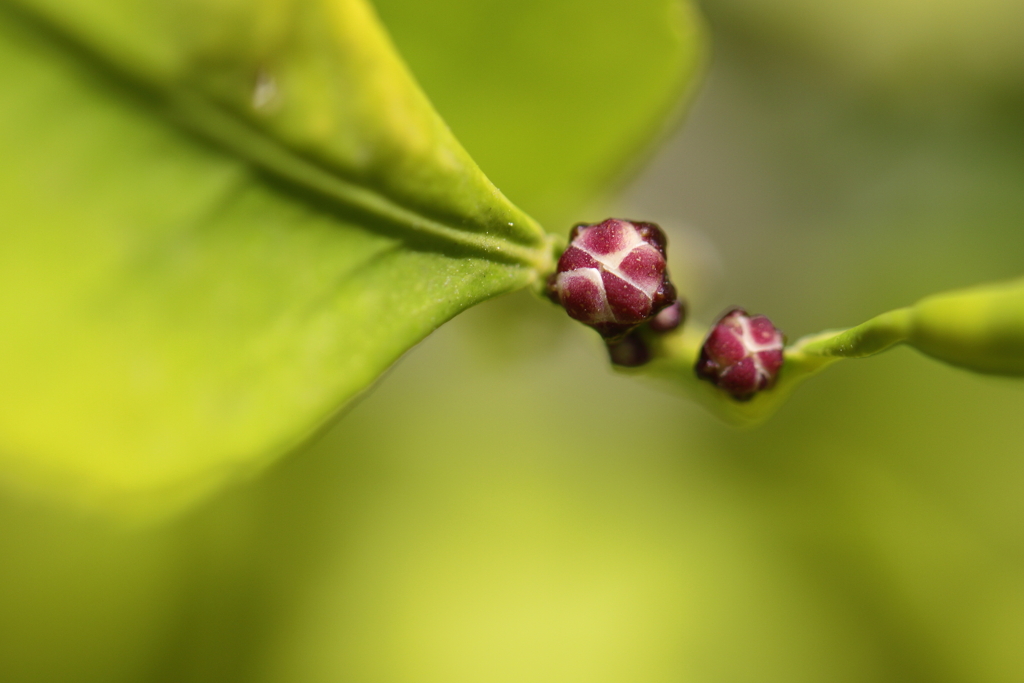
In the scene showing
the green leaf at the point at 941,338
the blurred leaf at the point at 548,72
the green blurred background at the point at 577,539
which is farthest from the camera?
the green blurred background at the point at 577,539

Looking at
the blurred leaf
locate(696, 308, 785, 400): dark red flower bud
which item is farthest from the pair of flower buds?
the blurred leaf

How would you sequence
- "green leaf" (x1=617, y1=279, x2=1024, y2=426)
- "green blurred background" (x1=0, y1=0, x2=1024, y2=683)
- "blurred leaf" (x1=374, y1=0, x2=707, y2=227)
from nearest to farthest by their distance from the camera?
"green leaf" (x1=617, y1=279, x2=1024, y2=426), "blurred leaf" (x1=374, y1=0, x2=707, y2=227), "green blurred background" (x1=0, y1=0, x2=1024, y2=683)

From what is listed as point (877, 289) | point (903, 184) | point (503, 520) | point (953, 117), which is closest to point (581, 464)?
point (503, 520)

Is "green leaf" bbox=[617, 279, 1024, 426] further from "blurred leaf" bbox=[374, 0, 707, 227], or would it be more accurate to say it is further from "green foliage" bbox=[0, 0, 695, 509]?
"blurred leaf" bbox=[374, 0, 707, 227]

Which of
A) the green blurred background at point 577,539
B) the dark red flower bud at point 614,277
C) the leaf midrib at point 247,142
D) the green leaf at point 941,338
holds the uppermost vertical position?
the green blurred background at point 577,539

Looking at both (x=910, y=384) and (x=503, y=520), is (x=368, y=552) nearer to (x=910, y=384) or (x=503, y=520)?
(x=503, y=520)

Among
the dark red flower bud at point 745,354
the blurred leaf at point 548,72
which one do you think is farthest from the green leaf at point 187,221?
the blurred leaf at point 548,72

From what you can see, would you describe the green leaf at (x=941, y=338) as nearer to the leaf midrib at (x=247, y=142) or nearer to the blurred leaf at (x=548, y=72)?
the leaf midrib at (x=247, y=142)

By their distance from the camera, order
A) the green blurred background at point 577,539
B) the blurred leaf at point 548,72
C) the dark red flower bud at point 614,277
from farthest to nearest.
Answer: the green blurred background at point 577,539 → the blurred leaf at point 548,72 → the dark red flower bud at point 614,277
